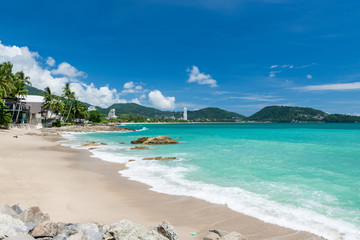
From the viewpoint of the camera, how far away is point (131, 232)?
4.74m

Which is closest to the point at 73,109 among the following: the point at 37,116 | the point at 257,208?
the point at 37,116

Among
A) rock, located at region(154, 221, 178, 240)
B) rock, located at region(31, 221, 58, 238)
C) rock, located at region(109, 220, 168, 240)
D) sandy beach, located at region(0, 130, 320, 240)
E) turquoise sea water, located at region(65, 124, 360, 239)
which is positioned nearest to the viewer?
rock, located at region(31, 221, 58, 238)

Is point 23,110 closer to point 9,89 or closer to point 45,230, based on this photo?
point 9,89

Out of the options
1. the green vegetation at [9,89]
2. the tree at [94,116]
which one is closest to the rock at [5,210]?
the green vegetation at [9,89]

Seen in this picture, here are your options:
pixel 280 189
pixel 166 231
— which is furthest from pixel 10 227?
pixel 280 189

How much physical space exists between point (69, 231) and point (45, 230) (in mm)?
490

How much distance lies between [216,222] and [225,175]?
23.3 ft

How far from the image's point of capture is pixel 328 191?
10.6 metres

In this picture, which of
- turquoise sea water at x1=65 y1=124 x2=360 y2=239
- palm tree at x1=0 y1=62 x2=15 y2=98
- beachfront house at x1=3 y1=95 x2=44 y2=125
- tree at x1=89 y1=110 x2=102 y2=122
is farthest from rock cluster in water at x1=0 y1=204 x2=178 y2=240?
tree at x1=89 y1=110 x2=102 y2=122

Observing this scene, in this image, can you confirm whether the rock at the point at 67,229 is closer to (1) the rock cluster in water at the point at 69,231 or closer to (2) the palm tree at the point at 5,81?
(1) the rock cluster in water at the point at 69,231

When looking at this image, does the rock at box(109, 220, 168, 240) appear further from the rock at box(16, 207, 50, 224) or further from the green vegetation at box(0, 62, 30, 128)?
the green vegetation at box(0, 62, 30, 128)

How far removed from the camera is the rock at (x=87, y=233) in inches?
174

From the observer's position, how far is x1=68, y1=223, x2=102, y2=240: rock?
442 cm

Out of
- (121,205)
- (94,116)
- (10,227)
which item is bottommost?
(121,205)
